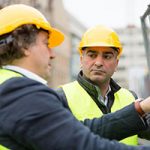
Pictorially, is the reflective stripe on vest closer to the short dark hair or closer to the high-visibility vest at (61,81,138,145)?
the short dark hair

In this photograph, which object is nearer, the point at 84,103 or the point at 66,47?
the point at 84,103

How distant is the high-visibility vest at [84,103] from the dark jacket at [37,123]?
4.41 ft

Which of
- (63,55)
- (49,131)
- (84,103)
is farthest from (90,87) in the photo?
(63,55)

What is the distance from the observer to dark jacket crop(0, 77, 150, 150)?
1.76 metres

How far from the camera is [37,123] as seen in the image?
176 centimetres

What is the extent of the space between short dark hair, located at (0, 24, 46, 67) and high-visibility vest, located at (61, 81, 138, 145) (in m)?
1.20

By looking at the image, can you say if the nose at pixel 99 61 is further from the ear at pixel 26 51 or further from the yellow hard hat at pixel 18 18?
the ear at pixel 26 51

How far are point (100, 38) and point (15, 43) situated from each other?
1730 millimetres

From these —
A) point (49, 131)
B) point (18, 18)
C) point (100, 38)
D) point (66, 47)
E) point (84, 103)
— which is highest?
point (18, 18)

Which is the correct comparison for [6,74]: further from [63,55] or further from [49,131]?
[63,55]

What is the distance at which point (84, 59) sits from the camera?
12.4 feet

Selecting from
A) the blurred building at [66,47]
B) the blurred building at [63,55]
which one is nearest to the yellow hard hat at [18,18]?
the blurred building at [66,47]

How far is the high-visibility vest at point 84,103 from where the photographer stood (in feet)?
10.5

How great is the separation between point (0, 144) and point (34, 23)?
59 cm
